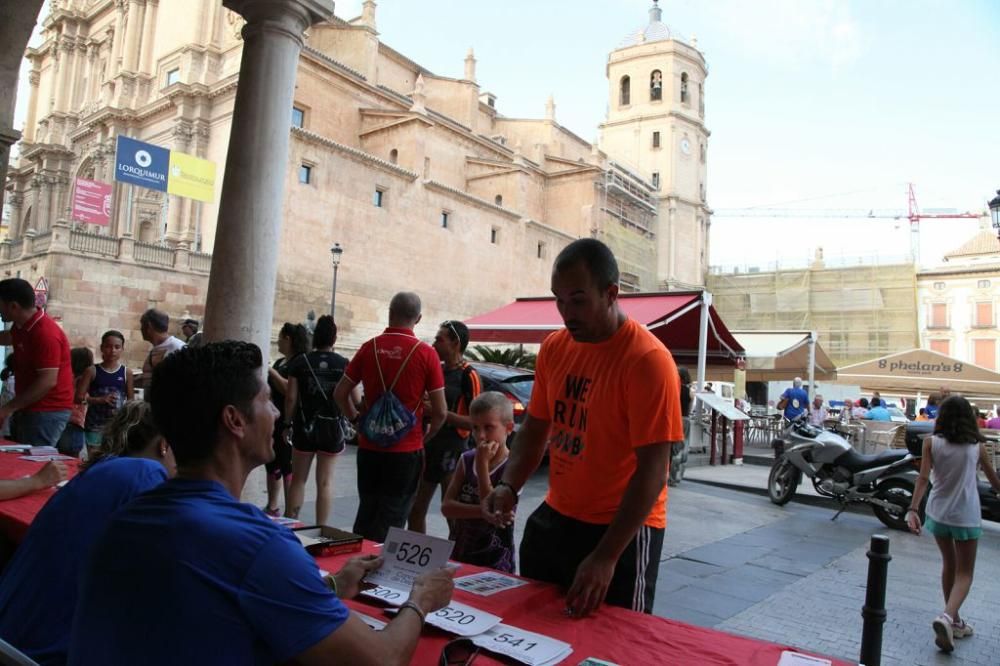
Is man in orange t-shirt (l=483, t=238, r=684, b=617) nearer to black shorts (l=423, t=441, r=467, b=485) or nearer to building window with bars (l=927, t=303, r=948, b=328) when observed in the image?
black shorts (l=423, t=441, r=467, b=485)

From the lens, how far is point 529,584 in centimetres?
216

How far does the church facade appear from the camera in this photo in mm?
24031

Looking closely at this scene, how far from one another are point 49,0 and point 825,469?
52.1 m

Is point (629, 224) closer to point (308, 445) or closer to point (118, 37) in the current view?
point (118, 37)

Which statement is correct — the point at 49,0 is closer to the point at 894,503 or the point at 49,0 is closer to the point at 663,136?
the point at 663,136

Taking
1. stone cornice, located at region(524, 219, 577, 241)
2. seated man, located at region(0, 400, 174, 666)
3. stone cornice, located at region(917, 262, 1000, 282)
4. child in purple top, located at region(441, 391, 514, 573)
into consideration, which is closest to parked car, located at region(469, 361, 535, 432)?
child in purple top, located at region(441, 391, 514, 573)

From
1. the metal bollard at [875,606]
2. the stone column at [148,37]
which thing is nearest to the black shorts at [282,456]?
the metal bollard at [875,606]

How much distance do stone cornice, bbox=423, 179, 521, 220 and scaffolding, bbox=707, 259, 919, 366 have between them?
19.5 meters

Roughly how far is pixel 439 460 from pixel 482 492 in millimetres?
1746

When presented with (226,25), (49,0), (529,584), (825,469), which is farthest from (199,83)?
(529,584)

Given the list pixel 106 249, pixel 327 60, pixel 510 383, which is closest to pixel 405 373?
pixel 510 383

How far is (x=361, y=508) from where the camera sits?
4.01 meters

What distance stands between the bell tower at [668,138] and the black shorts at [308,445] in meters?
44.8

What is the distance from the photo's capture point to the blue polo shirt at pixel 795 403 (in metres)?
14.8
